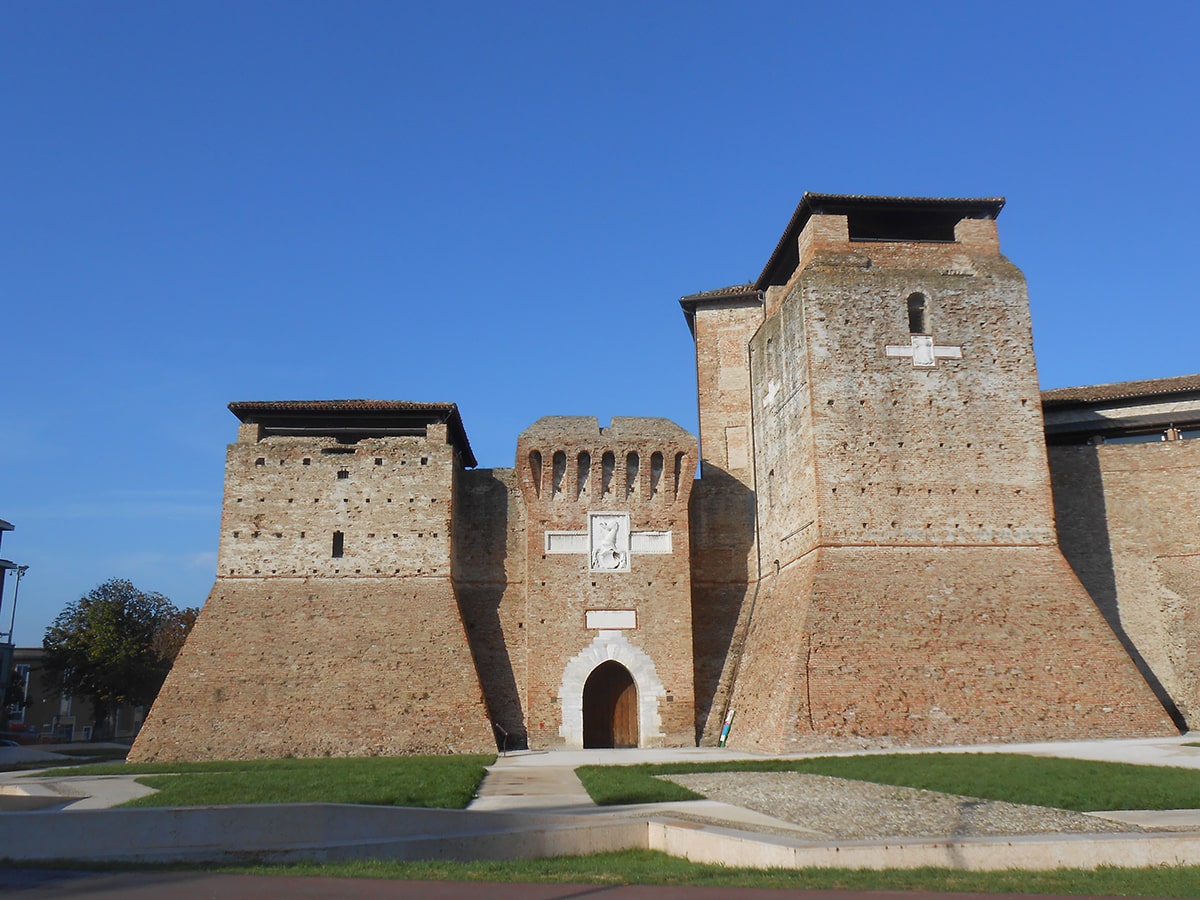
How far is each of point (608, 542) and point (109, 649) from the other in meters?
21.6

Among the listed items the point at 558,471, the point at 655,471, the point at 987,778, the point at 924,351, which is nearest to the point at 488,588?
the point at 558,471

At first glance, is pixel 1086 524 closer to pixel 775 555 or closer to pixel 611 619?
pixel 775 555

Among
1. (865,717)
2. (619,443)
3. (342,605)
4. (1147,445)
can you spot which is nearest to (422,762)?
(342,605)

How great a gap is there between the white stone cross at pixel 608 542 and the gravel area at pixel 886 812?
463 inches

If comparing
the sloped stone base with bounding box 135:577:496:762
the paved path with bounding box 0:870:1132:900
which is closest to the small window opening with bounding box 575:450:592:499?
the sloped stone base with bounding box 135:577:496:762

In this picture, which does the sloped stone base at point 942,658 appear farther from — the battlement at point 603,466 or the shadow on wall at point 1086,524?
the battlement at point 603,466

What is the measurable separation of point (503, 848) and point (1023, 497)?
16.5 meters

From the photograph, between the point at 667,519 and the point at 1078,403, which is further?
A: the point at 1078,403

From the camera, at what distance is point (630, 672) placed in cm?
2450

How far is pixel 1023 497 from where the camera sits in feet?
72.2

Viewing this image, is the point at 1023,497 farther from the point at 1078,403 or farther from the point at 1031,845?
the point at 1031,845

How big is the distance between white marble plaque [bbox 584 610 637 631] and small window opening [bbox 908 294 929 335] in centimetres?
996

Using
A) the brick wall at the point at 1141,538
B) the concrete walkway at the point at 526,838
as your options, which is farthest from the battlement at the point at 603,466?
the concrete walkway at the point at 526,838

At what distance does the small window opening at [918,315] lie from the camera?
23.1 meters
